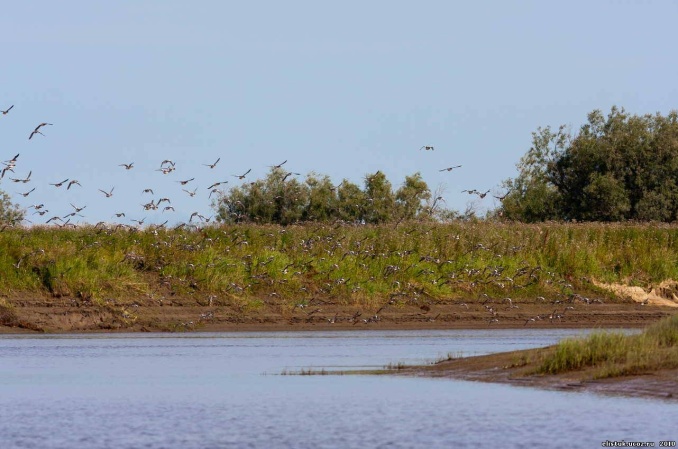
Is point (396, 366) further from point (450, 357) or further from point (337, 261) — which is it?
point (337, 261)

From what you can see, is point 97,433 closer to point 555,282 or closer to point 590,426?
point 590,426

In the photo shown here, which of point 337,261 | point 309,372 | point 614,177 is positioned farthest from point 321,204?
point 309,372

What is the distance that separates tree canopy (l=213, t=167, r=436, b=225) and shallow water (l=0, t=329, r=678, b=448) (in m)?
53.6

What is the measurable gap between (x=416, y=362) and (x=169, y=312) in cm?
1287

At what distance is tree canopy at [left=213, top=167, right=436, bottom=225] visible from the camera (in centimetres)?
8206

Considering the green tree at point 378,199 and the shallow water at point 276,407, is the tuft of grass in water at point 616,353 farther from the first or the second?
the green tree at point 378,199

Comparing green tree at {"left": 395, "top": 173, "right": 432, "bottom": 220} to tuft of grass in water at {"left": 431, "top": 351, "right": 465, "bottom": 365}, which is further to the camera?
green tree at {"left": 395, "top": 173, "right": 432, "bottom": 220}

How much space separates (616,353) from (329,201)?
64453 mm

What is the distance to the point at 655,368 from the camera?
19875 mm

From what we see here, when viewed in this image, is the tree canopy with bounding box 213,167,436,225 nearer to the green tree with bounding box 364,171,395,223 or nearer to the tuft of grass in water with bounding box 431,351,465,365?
the green tree with bounding box 364,171,395,223

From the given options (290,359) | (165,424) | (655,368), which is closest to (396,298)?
(290,359)

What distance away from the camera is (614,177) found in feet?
235

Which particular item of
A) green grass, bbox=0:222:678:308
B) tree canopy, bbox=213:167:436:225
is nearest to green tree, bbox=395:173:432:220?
tree canopy, bbox=213:167:436:225

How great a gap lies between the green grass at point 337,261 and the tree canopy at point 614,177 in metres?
23.5
